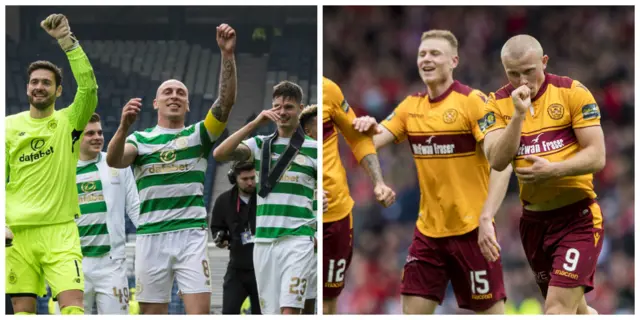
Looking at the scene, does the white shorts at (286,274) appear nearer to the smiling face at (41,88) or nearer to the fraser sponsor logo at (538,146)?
the fraser sponsor logo at (538,146)

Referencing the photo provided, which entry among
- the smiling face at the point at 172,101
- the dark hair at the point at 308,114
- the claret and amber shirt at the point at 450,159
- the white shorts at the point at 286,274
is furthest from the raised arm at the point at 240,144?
the claret and amber shirt at the point at 450,159

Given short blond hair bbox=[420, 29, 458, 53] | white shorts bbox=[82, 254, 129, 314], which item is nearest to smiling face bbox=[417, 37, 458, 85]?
short blond hair bbox=[420, 29, 458, 53]

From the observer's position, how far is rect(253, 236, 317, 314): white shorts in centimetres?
689

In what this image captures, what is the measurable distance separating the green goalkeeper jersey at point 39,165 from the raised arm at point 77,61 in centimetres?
8

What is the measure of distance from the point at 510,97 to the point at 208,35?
1649mm

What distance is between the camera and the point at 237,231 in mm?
7352

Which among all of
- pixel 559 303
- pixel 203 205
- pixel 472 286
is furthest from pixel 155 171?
pixel 559 303

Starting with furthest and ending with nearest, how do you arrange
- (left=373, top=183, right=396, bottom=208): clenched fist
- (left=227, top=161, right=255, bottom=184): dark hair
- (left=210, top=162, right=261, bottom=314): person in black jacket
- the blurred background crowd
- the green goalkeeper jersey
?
1. the blurred background crowd
2. (left=210, top=162, right=261, bottom=314): person in black jacket
3. (left=227, top=161, right=255, bottom=184): dark hair
4. the green goalkeeper jersey
5. (left=373, top=183, right=396, bottom=208): clenched fist

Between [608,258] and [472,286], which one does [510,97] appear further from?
[608,258]

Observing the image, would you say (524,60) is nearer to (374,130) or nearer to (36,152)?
(374,130)

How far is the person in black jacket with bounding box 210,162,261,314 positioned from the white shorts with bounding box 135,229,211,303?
0.25 m

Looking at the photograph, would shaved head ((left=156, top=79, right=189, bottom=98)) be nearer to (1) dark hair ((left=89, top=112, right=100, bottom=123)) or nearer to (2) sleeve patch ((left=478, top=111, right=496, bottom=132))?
(1) dark hair ((left=89, top=112, right=100, bottom=123))

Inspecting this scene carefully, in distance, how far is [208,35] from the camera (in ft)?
22.3

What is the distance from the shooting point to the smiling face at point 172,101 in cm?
683
